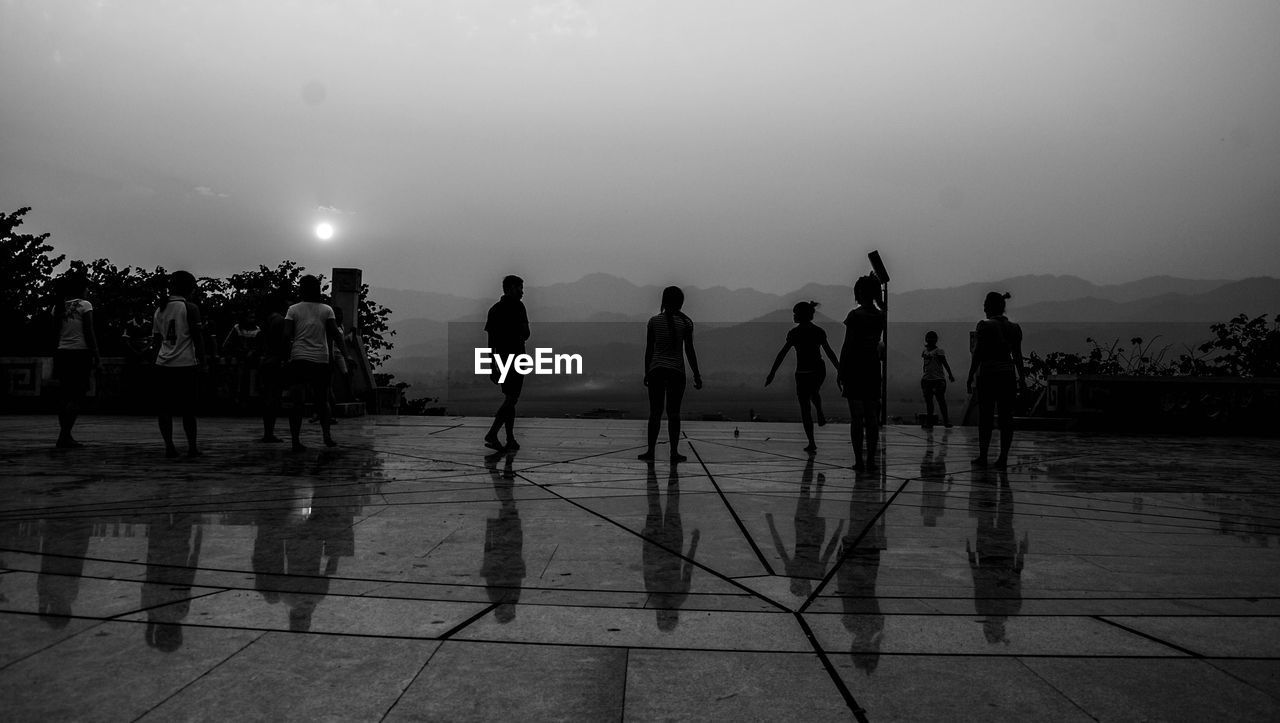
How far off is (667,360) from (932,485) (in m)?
2.97

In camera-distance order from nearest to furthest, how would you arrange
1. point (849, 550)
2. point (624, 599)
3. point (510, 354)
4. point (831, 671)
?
1. point (831, 671)
2. point (624, 599)
3. point (849, 550)
4. point (510, 354)

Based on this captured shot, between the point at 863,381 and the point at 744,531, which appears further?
the point at 863,381

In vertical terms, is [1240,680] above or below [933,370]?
below

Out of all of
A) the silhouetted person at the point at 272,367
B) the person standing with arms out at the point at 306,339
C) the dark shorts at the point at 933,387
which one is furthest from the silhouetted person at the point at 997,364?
Result: the silhouetted person at the point at 272,367

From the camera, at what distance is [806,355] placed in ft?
33.1

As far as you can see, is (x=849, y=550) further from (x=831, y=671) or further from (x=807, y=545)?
(x=831, y=671)

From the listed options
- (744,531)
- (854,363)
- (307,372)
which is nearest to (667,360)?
(854,363)

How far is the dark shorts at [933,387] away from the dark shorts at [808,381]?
625 cm

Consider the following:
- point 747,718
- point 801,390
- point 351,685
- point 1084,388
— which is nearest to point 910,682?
point 747,718

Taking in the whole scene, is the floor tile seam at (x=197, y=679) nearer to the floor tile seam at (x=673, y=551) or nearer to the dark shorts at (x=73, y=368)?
the floor tile seam at (x=673, y=551)

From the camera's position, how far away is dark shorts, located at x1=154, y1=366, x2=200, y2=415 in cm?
815

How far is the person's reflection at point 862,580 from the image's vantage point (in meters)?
2.64

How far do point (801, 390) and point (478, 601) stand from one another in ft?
25.3

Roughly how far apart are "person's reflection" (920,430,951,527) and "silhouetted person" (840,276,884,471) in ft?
2.12
